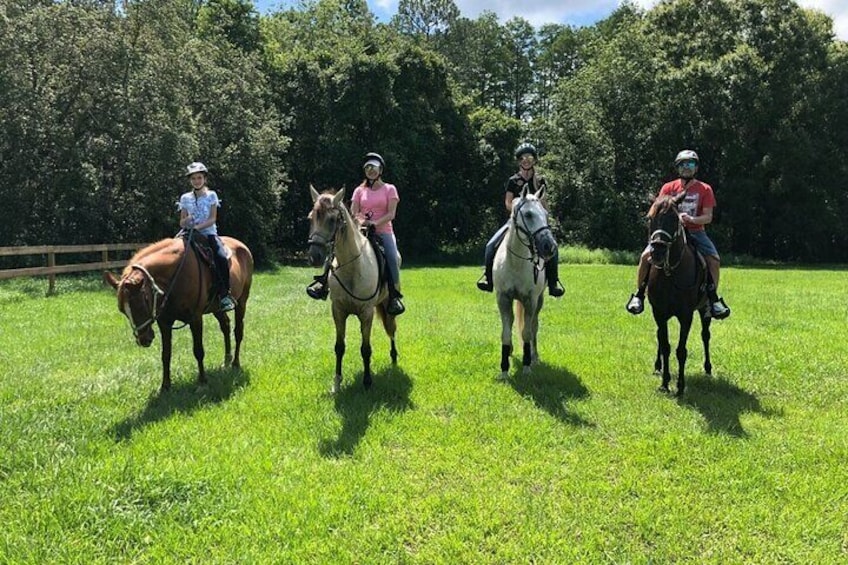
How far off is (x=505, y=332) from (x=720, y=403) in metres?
2.75

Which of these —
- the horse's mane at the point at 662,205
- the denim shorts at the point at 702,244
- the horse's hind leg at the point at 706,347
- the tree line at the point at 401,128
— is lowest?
the horse's hind leg at the point at 706,347

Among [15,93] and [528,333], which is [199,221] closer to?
[528,333]

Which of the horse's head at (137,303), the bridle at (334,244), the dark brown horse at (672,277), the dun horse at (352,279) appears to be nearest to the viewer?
the bridle at (334,244)

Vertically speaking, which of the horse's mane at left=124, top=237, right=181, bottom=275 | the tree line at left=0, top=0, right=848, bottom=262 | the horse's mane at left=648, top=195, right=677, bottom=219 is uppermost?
the tree line at left=0, top=0, right=848, bottom=262

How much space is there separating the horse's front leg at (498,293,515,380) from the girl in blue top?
376 centimetres

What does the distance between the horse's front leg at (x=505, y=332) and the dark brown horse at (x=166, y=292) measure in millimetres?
3888

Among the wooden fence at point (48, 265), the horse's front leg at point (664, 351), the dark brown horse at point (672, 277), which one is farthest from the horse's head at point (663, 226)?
the wooden fence at point (48, 265)

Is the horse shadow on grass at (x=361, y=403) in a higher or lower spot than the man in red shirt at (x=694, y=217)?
lower

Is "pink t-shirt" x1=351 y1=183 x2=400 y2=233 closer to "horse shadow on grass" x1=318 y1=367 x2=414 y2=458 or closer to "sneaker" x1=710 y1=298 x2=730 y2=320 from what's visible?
"horse shadow on grass" x1=318 y1=367 x2=414 y2=458

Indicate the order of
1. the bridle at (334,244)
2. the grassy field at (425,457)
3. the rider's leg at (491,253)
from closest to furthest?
the grassy field at (425,457), the bridle at (334,244), the rider's leg at (491,253)

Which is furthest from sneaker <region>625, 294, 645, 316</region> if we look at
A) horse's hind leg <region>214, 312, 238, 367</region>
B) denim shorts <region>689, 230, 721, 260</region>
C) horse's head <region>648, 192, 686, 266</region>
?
horse's hind leg <region>214, 312, 238, 367</region>

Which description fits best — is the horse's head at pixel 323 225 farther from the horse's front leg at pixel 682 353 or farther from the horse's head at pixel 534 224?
the horse's front leg at pixel 682 353

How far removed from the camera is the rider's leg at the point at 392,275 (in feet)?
26.7

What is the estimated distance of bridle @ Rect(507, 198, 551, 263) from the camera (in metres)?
7.43
